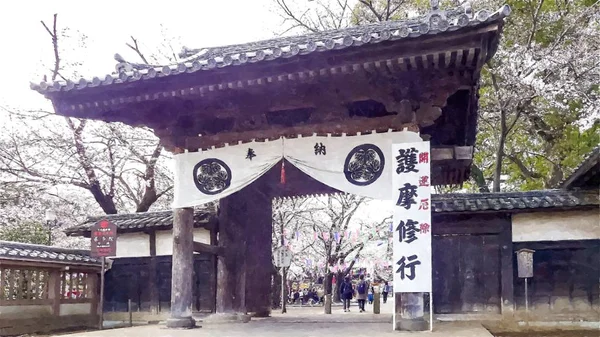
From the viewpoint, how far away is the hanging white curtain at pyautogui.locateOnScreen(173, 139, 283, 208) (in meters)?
9.59

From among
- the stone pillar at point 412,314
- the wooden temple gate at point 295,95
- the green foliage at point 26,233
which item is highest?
the wooden temple gate at point 295,95

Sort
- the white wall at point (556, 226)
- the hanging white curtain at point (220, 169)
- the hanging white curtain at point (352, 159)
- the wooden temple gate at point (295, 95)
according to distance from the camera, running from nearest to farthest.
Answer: the wooden temple gate at point (295, 95)
the hanging white curtain at point (352, 159)
the hanging white curtain at point (220, 169)
the white wall at point (556, 226)

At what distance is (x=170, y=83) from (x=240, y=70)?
123cm

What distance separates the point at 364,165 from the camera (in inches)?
350

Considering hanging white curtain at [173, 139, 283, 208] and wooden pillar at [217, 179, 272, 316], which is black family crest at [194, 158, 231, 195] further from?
wooden pillar at [217, 179, 272, 316]

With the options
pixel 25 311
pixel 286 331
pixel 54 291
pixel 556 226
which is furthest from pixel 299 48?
pixel 54 291

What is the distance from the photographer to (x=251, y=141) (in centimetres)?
966

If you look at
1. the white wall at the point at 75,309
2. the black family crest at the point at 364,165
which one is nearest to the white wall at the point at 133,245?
the white wall at the point at 75,309

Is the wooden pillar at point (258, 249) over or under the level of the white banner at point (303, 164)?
under

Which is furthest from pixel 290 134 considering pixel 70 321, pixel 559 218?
pixel 70 321

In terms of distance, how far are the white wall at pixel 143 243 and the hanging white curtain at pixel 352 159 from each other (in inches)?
184

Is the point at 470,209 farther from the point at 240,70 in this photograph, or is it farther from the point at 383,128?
the point at 240,70

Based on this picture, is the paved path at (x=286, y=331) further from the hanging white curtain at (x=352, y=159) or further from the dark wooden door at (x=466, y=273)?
the hanging white curtain at (x=352, y=159)

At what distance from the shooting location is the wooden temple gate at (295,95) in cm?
775
